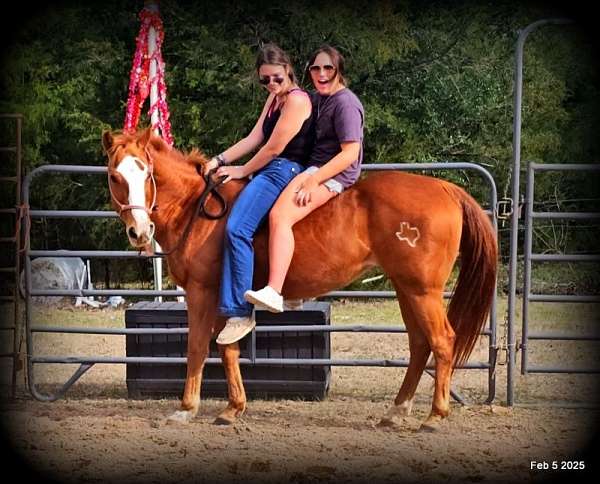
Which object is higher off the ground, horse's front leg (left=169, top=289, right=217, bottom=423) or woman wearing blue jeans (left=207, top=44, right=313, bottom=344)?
woman wearing blue jeans (left=207, top=44, right=313, bottom=344)

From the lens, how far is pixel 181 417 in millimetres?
4641

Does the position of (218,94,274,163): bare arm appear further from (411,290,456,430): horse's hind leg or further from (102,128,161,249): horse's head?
(411,290,456,430): horse's hind leg

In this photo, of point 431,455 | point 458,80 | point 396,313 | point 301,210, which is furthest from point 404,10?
point 431,455

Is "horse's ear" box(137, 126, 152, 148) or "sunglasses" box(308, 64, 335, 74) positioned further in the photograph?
"sunglasses" box(308, 64, 335, 74)

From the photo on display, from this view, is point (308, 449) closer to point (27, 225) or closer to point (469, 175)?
point (27, 225)

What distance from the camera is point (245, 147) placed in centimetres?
482

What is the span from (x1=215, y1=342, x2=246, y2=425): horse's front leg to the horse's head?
0.85m

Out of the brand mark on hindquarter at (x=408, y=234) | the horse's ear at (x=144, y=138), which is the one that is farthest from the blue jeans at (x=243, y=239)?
the brand mark on hindquarter at (x=408, y=234)

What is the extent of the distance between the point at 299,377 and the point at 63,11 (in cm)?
1016

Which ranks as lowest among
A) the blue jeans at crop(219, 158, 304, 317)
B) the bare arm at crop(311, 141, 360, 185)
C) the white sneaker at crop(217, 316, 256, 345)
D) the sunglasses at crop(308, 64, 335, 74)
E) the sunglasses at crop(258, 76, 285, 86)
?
the white sneaker at crop(217, 316, 256, 345)

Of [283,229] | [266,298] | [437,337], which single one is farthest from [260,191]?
[437,337]

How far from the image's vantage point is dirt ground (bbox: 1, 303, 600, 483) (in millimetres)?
3908

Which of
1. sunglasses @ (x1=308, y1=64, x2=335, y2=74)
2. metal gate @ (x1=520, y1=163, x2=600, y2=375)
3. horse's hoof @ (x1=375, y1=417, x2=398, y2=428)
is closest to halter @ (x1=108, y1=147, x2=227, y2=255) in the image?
sunglasses @ (x1=308, y1=64, x2=335, y2=74)

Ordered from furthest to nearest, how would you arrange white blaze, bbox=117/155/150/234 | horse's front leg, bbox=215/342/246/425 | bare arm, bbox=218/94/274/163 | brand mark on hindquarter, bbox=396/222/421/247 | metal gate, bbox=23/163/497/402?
metal gate, bbox=23/163/497/402, bare arm, bbox=218/94/274/163, horse's front leg, bbox=215/342/246/425, brand mark on hindquarter, bbox=396/222/421/247, white blaze, bbox=117/155/150/234
